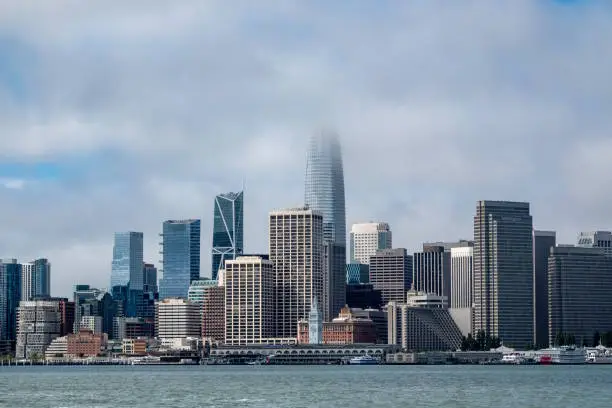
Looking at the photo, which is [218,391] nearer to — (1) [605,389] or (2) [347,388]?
(2) [347,388]

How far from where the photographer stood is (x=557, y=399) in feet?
490

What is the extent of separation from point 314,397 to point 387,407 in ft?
60.3

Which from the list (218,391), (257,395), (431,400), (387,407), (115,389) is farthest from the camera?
(115,389)

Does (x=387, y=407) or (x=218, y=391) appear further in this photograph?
(x=218, y=391)

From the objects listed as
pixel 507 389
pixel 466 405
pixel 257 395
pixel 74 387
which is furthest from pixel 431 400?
pixel 74 387

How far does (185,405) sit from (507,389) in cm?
5031

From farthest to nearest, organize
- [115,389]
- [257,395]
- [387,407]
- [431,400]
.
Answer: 1. [115,389]
2. [257,395]
3. [431,400]
4. [387,407]

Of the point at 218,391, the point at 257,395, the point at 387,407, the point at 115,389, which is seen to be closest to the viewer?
the point at 387,407

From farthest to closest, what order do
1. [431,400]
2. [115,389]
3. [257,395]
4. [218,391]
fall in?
1. [115,389]
2. [218,391]
3. [257,395]
4. [431,400]

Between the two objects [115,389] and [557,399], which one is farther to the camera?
[115,389]

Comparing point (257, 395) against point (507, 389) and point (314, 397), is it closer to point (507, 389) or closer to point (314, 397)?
point (314, 397)

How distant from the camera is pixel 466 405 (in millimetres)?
137875

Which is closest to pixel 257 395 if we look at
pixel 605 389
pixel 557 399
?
pixel 557 399

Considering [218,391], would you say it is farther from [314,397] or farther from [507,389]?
[507,389]
